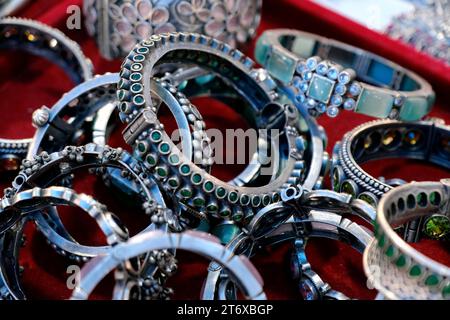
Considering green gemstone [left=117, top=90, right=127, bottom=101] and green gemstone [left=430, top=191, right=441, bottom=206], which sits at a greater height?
green gemstone [left=117, top=90, right=127, bottom=101]

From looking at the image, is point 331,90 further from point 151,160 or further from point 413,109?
point 151,160

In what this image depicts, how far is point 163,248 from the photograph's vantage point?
2.66 feet

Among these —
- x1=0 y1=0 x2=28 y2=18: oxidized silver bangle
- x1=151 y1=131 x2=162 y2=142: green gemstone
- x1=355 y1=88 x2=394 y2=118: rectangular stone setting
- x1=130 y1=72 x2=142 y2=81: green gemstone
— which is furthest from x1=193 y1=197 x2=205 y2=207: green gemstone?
x1=0 y1=0 x2=28 y2=18: oxidized silver bangle

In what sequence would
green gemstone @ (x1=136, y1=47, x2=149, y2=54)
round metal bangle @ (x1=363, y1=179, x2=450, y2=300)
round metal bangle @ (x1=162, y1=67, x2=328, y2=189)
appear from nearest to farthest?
round metal bangle @ (x1=363, y1=179, x2=450, y2=300), green gemstone @ (x1=136, y1=47, x2=149, y2=54), round metal bangle @ (x1=162, y1=67, x2=328, y2=189)

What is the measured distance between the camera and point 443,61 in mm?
1692

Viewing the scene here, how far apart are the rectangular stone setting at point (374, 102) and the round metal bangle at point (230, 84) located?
14 centimetres

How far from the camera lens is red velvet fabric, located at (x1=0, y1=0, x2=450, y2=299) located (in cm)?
113

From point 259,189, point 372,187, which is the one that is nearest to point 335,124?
point 372,187

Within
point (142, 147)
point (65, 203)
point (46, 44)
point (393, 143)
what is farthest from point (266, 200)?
point (46, 44)

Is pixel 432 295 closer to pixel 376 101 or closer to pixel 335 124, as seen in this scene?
pixel 376 101

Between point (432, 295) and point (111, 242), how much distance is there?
42cm

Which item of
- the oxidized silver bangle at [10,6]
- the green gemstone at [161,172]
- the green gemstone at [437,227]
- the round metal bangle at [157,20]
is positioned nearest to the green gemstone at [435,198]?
the green gemstone at [437,227]

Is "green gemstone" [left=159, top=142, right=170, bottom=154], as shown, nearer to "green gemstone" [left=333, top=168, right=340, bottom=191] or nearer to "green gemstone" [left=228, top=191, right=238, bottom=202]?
"green gemstone" [left=228, top=191, right=238, bottom=202]

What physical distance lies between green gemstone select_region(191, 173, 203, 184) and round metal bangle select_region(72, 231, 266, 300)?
191 millimetres
